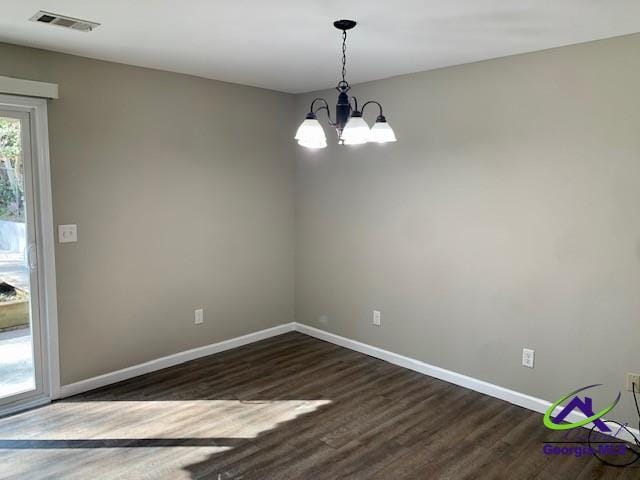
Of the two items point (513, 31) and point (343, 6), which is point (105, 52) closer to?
point (343, 6)

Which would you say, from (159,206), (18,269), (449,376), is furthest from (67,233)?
(449,376)

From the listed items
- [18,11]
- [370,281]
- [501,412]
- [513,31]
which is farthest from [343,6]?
[501,412]

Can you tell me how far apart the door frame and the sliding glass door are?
0.02 metres

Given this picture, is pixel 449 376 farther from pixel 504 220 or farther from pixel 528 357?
pixel 504 220

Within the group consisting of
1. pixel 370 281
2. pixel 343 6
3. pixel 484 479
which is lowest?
pixel 484 479

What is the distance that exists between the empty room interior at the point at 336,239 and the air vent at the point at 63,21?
0.05 meters

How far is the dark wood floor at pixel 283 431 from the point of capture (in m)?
2.66

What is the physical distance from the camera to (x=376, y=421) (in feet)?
10.5

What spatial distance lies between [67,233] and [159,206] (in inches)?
29.1

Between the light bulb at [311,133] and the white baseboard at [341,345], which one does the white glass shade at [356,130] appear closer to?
the light bulb at [311,133]

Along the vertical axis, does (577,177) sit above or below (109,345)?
above

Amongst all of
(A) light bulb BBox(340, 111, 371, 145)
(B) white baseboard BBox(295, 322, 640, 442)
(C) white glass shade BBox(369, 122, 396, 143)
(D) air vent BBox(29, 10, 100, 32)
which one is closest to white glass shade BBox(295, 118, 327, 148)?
(A) light bulb BBox(340, 111, 371, 145)

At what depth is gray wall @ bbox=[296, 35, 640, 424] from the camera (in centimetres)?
293

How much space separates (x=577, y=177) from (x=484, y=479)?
194cm
